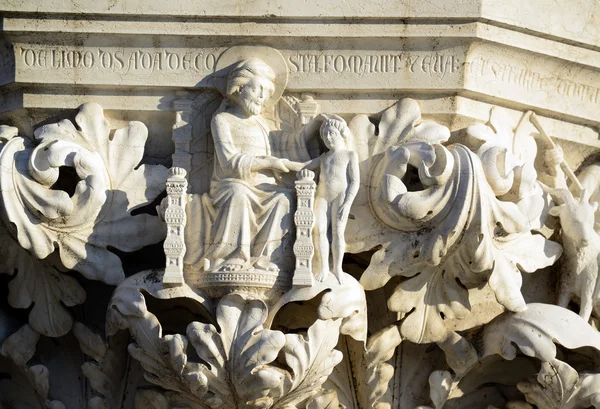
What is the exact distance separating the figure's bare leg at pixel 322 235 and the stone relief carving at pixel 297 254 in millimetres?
13

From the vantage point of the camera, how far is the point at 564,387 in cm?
1366

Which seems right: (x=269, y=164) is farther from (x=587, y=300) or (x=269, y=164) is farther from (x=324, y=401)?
(x=587, y=300)

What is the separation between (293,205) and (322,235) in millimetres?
270

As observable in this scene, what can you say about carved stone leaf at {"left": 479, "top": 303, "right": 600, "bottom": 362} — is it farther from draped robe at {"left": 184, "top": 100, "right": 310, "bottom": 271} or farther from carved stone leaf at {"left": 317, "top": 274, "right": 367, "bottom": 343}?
draped robe at {"left": 184, "top": 100, "right": 310, "bottom": 271}

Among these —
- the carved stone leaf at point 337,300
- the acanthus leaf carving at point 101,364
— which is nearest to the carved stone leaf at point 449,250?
the carved stone leaf at point 337,300

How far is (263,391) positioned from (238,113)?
6.18 feet

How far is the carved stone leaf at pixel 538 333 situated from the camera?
44.8ft

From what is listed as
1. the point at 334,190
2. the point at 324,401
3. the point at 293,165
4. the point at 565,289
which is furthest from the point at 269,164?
the point at 565,289

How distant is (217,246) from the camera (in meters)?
13.3

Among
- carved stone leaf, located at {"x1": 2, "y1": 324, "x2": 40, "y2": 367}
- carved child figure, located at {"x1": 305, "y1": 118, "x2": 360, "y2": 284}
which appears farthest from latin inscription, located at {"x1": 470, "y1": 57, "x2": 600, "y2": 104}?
carved stone leaf, located at {"x1": 2, "y1": 324, "x2": 40, "y2": 367}

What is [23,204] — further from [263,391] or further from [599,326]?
[599,326]

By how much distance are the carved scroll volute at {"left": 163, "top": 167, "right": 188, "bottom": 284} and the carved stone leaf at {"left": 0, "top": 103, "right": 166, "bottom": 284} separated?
467 mm

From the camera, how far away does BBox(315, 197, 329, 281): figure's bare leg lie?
13.3 metres

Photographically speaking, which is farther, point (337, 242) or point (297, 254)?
point (337, 242)
